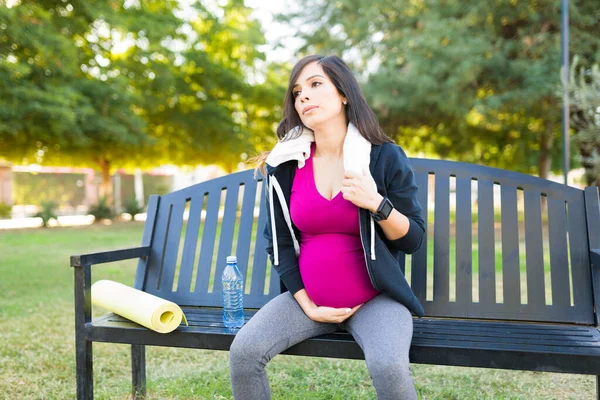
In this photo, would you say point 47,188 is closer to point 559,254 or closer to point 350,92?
point 350,92

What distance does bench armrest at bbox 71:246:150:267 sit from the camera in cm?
279

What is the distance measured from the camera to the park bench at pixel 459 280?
2.43 meters

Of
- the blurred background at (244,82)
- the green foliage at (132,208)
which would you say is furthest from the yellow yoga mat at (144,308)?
the green foliage at (132,208)

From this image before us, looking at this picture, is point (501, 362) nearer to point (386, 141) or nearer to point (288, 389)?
point (386, 141)

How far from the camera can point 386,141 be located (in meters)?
2.68

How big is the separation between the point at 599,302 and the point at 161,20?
20.0 m

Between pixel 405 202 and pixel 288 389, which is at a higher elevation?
pixel 405 202

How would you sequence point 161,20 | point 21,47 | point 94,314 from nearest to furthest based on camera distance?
point 94,314
point 21,47
point 161,20

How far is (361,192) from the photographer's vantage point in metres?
2.32

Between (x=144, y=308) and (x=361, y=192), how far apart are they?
1.15 metres

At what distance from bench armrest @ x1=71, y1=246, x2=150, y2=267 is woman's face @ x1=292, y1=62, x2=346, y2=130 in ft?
4.13

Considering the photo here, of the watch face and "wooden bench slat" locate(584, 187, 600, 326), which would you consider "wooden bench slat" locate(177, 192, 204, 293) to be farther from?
"wooden bench slat" locate(584, 187, 600, 326)

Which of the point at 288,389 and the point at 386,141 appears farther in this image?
the point at 288,389

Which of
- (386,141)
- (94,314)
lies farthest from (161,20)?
(386,141)
